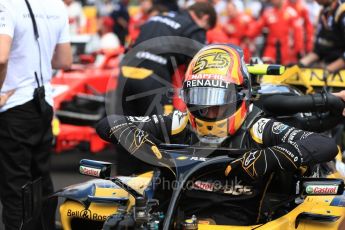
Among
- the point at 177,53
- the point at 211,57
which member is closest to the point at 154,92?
the point at 177,53

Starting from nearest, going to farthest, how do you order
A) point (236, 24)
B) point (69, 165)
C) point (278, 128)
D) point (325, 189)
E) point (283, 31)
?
1. point (325, 189)
2. point (278, 128)
3. point (69, 165)
4. point (283, 31)
5. point (236, 24)

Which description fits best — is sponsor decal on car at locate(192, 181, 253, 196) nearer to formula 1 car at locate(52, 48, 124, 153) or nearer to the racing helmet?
the racing helmet

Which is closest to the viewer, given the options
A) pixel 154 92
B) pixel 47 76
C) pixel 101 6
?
pixel 47 76

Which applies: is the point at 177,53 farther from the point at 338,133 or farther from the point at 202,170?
the point at 202,170

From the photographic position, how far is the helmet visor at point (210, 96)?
13.9ft

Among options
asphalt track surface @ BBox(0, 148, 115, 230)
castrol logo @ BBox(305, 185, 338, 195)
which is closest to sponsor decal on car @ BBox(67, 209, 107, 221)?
castrol logo @ BBox(305, 185, 338, 195)

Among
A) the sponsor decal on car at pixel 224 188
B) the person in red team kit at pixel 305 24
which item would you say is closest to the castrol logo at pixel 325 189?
the sponsor decal on car at pixel 224 188

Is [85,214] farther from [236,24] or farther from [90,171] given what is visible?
[236,24]

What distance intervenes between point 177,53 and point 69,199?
336cm

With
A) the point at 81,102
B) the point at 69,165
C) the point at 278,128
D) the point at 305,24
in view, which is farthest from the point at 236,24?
the point at 278,128

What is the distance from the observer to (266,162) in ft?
12.9

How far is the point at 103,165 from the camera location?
4.19 metres

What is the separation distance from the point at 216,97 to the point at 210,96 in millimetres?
34

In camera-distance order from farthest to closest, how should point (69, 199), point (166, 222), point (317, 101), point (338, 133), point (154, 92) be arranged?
point (154, 92) < point (338, 133) < point (317, 101) < point (69, 199) < point (166, 222)
